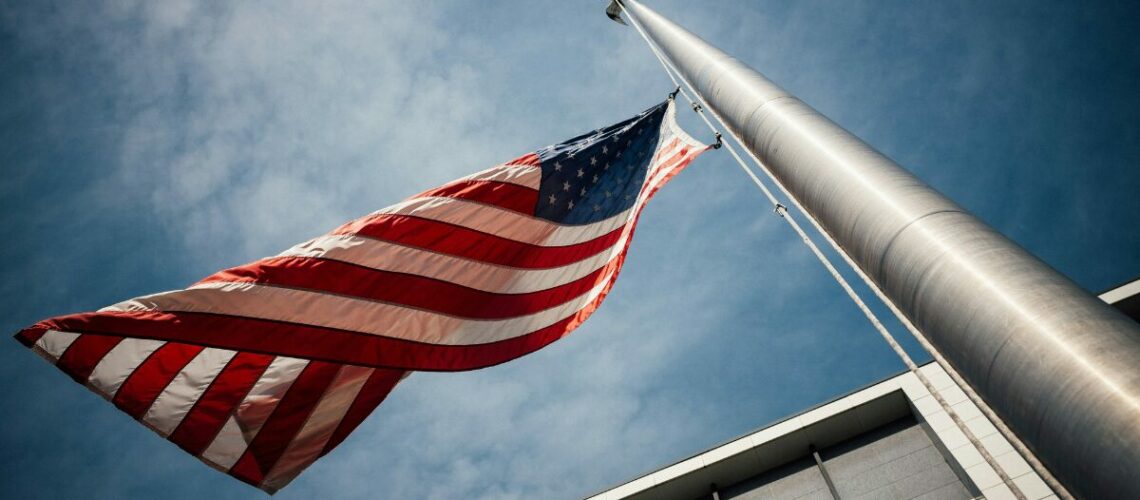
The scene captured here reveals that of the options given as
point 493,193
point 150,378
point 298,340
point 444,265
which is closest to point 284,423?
point 298,340

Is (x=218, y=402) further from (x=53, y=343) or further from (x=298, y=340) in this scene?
(x=53, y=343)

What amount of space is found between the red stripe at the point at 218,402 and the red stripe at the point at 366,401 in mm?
1172

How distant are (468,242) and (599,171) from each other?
2416mm

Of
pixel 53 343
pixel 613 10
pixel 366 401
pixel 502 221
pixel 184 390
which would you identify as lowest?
pixel 366 401

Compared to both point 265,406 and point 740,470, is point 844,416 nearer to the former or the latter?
point 740,470

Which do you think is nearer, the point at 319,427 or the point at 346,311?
the point at 346,311

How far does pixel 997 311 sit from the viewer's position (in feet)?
6.84

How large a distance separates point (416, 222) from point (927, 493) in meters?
12.5

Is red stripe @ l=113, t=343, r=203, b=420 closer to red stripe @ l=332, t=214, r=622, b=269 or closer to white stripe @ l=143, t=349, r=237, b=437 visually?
white stripe @ l=143, t=349, r=237, b=437

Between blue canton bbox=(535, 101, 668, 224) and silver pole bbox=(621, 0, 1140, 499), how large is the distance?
524cm

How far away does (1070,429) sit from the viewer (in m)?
1.77

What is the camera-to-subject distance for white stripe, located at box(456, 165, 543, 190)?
8273mm

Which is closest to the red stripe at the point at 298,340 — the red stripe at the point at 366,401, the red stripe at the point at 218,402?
the red stripe at the point at 218,402

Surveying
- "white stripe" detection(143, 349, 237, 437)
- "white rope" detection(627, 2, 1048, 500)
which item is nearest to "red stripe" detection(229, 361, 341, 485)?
"white stripe" detection(143, 349, 237, 437)
